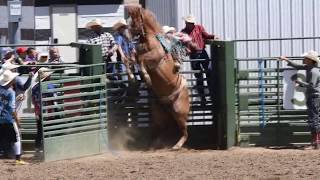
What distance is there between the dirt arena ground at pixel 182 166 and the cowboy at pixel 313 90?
392mm

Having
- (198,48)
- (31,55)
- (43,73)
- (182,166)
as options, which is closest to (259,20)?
(198,48)

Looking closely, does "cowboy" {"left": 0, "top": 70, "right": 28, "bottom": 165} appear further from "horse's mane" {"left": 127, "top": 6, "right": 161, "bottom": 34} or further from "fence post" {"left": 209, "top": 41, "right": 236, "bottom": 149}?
"fence post" {"left": 209, "top": 41, "right": 236, "bottom": 149}

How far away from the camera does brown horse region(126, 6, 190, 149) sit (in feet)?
42.3

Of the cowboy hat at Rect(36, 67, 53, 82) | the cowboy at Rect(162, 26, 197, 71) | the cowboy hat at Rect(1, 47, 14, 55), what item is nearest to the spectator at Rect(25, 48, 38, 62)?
the cowboy hat at Rect(1, 47, 14, 55)

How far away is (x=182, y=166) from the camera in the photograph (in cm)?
1130

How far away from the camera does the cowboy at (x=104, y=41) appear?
1355 cm

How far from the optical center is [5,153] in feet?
42.9

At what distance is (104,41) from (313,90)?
3.38 metres

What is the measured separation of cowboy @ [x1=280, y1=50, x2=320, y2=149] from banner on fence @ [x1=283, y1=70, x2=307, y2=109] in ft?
0.61

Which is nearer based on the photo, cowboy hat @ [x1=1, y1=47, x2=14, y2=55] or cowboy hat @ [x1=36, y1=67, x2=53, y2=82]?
cowboy hat @ [x1=36, y1=67, x2=53, y2=82]

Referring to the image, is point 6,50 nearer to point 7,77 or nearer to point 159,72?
point 7,77

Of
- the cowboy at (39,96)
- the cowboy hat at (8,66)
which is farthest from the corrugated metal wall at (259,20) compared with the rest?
the cowboy hat at (8,66)

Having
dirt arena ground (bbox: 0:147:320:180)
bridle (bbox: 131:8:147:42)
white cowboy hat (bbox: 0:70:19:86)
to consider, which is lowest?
dirt arena ground (bbox: 0:147:320:180)

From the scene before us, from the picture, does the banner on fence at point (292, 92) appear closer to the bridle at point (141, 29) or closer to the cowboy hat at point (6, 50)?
the bridle at point (141, 29)
